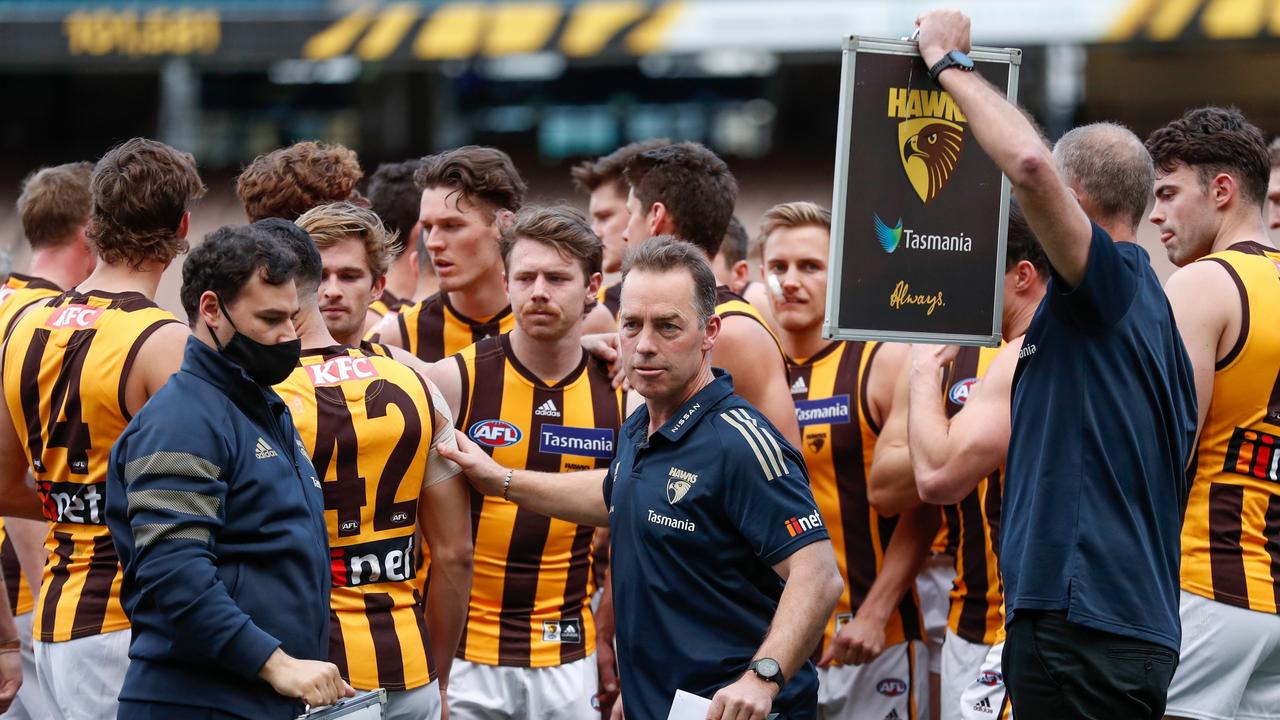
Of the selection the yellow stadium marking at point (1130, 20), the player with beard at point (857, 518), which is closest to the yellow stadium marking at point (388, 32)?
the yellow stadium marking at point (1130, 20)

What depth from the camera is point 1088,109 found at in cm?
2134

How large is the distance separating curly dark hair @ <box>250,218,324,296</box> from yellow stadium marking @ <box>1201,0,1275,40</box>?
14809 millimetres

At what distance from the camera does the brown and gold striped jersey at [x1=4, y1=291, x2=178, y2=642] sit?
4207 mm

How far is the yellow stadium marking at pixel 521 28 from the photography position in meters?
17.5

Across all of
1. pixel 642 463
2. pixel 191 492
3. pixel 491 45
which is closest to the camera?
pixel 191 492

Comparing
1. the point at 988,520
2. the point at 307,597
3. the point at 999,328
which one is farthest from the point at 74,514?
the point at 988,520

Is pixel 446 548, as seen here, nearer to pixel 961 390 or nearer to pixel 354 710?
pixel 354 710

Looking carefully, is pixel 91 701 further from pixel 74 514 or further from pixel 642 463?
pixel 642 463

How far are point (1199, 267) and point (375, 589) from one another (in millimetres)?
2824

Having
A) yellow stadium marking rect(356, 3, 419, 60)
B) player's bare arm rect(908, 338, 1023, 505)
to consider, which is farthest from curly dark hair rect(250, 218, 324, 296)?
yellow stadium marking rect(356, 3, 419, 60)

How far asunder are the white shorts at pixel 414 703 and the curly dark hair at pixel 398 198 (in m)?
3.27

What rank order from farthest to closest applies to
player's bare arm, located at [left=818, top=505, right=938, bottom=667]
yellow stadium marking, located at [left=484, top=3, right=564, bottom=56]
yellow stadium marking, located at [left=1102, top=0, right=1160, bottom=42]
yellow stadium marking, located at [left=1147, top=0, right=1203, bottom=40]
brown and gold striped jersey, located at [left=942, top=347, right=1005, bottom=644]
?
1. yellow stadium marking, located at [left=484, top=3, right=564, bottom=56]
2. yellow stadium marking, located at [left=1102, top=0, right=1160, bottom=42]
3. yellow stadium marking, located at [left=1147, top=0, right=1203, bottom=40]
4. player's bare arm, located at [left=818, top=505, right=938, bottom=667]
5. brown and gold striped jersey, located at [left=942, top=347, right=1005, bottom=644]

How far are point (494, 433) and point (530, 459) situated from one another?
162mm

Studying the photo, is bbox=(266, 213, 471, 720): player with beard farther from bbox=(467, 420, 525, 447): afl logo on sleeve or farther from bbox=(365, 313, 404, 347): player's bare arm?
bbox=(365, 313, 404, 347): player's bare arm
